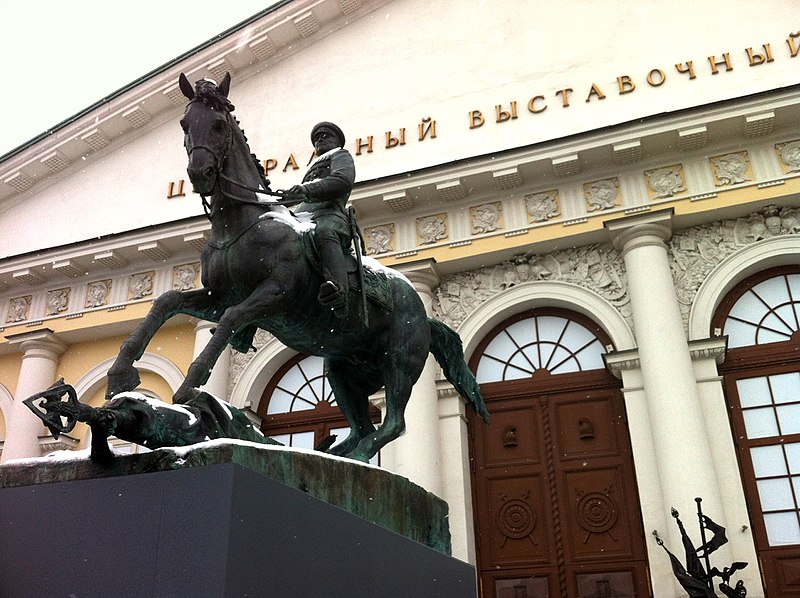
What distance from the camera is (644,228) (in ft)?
38.1

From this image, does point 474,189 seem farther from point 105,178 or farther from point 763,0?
point 105,178

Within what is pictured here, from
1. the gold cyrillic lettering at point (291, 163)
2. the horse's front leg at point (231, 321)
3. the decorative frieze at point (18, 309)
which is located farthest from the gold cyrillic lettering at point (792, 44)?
the decorative frieze at point (18, 309)

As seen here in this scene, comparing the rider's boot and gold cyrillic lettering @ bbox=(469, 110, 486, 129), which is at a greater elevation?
gold cyrillic lettering @ bbox=(469, 110, 486, 129)

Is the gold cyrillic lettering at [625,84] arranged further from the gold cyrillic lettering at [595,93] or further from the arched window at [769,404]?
the arched window at [769,404]

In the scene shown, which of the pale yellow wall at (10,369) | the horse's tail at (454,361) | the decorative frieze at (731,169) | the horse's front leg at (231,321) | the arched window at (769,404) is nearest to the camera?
the horse's front leg at (231,321)

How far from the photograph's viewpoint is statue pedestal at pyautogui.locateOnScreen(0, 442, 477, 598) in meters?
2.51

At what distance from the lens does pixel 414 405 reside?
11594 millimetres

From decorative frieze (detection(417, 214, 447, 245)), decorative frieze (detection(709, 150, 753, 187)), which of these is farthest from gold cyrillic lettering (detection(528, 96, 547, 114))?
decorative frieze (detection(709, 150, 753, 187))

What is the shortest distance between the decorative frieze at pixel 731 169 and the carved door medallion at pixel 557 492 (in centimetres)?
340

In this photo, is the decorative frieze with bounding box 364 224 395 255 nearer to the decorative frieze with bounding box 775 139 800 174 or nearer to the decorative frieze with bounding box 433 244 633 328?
the decorative frieze with bounding box 433 244 633 328

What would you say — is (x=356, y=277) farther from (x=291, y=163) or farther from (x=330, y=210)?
(x=291, y=163)

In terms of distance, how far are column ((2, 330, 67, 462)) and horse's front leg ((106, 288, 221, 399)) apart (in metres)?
11.5

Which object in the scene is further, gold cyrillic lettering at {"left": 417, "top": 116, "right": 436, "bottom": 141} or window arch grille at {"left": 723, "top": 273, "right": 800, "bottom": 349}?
gold cyrillic lettering at {"left": 417, "top": 116, "right": 436, "bottom": 141}

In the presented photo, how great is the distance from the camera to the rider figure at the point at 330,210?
12.8ft
